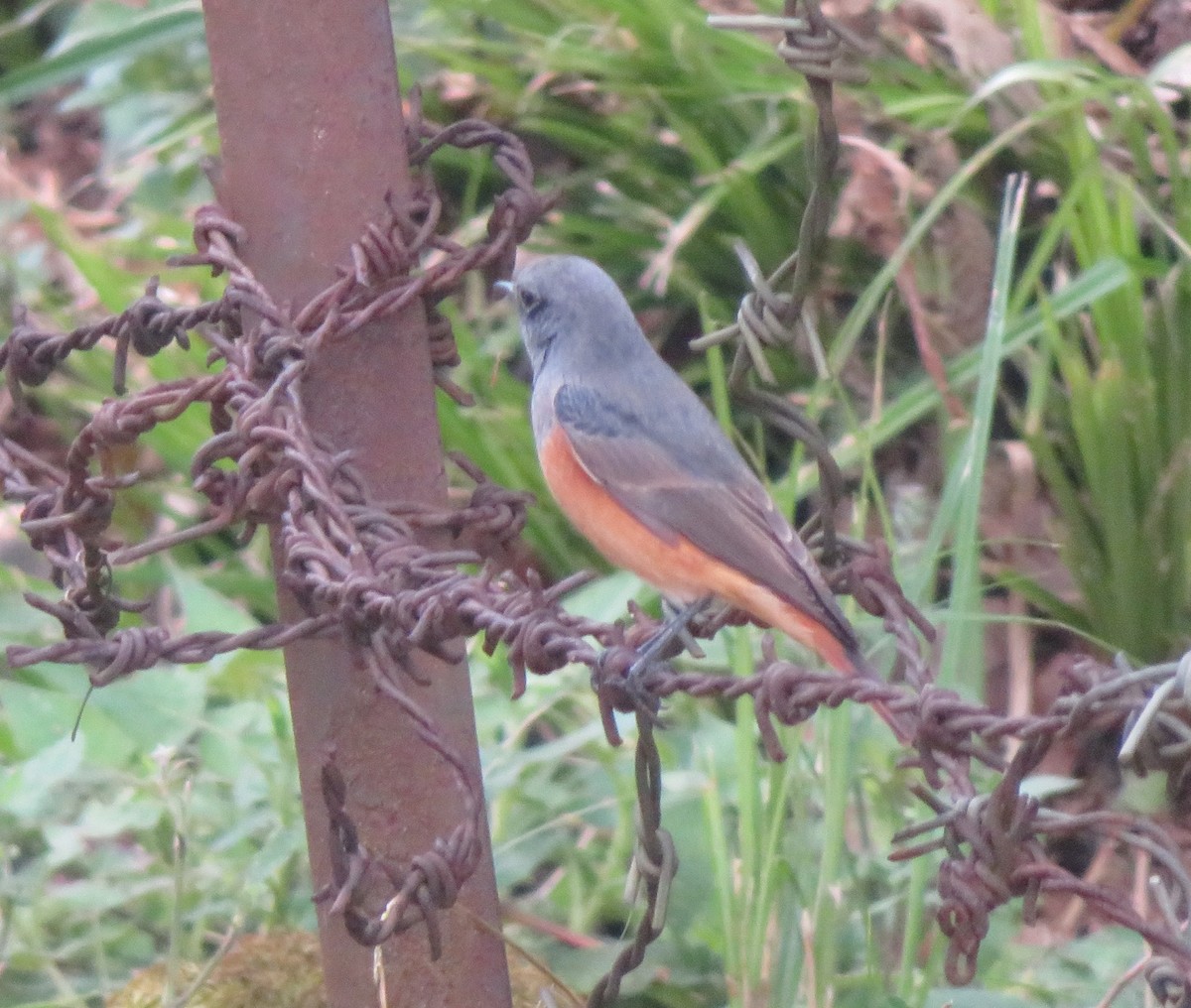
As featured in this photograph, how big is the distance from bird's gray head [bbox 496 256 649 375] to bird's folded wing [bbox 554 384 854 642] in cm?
10

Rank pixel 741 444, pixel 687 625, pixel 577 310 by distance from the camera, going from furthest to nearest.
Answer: pixel 741 444 → pixel 577 310 → pixel 687 625

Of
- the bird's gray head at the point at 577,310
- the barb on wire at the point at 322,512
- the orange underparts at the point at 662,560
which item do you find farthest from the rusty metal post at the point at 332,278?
the bird's gray head at the point at 577,310

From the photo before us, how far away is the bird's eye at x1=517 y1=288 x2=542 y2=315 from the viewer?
2920 mm

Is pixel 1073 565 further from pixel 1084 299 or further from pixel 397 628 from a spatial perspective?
pixel 397 628

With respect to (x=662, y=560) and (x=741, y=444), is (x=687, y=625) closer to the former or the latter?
(x=662, y=560)

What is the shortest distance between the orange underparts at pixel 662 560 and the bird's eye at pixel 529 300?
289mm

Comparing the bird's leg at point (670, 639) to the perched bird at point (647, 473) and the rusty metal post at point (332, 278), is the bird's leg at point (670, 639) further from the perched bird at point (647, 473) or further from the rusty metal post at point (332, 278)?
the rusty metal post at point (332, 278)

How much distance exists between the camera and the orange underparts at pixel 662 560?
2359 mm

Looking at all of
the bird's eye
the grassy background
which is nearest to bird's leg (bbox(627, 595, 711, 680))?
the grassy background

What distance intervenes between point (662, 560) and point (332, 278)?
0.71 meters

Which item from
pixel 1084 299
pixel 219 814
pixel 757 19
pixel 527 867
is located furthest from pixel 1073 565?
pixel 757 19

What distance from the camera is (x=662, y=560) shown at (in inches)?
101

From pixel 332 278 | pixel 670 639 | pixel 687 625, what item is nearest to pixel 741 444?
pixel 687 625

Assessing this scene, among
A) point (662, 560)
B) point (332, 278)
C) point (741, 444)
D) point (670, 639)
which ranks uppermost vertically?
point (332, 278)
